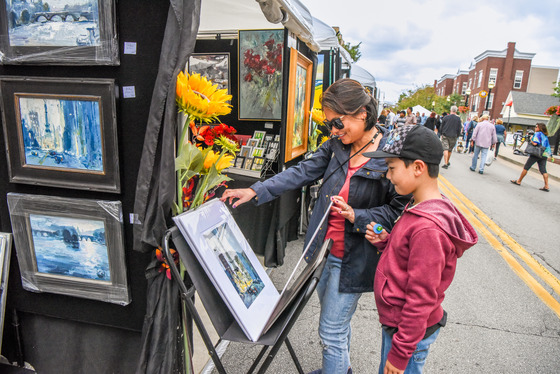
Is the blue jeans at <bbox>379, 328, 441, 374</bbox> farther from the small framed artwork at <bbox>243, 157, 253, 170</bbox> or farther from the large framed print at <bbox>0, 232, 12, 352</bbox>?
the small framed artwork at <bbox>243, 157, 253, 170</bbox>

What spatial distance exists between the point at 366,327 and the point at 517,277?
7.66 ft

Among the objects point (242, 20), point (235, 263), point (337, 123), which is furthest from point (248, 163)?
point (235, 263)

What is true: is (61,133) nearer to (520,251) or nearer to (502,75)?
(520,251)

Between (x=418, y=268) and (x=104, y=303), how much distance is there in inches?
67.2

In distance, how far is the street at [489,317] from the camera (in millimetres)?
2834

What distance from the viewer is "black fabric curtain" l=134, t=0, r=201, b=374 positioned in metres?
1.64

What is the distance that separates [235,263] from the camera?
182 cm

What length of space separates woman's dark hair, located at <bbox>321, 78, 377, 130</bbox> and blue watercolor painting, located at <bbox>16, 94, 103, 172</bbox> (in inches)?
47.9

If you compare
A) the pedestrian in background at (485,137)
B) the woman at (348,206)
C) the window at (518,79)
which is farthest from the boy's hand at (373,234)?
the window at (518,79)

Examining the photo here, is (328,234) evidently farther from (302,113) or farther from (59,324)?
(302,113)

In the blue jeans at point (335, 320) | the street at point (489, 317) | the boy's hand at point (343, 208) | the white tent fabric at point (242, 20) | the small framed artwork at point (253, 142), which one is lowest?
the street at point (489, 317)

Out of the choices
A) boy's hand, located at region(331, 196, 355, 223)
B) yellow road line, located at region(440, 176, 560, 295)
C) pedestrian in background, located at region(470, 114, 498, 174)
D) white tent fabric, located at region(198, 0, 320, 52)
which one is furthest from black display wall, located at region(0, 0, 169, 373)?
pedestrian in background, located at region(470, 114, 498, 174)

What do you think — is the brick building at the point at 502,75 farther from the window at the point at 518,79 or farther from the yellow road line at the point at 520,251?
the yellow road line at the point at 520,251

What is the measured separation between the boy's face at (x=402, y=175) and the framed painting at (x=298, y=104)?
81.0 inches
